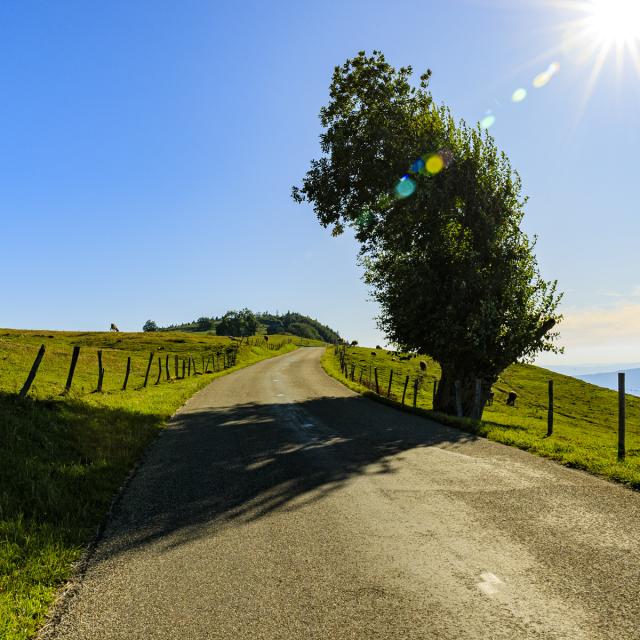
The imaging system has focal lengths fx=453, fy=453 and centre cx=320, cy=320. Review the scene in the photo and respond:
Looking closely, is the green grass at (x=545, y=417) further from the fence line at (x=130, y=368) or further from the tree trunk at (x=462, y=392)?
the fence line at (x=130, y=368)

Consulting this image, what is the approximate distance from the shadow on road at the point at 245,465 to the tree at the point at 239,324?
494 ft

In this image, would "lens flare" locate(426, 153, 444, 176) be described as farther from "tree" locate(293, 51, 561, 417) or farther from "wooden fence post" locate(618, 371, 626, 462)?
"wooden fence post" locate(618, 371, 626, 462)

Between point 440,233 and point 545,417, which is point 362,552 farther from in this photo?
point 545,417

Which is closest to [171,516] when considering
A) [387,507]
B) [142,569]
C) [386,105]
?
[142,569]

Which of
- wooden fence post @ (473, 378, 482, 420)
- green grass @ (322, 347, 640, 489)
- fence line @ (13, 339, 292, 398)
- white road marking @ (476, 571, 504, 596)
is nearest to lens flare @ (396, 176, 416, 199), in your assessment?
wooden fence post @ (473, 378, 482, 420)

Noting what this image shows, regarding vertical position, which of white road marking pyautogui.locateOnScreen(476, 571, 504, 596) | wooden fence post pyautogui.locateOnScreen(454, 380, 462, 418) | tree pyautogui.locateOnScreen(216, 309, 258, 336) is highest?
tree pyautogui.locateOnScreen(216, 309, 258, 336)

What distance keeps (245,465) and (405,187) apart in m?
17.1

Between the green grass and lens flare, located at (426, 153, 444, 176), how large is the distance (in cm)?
1115

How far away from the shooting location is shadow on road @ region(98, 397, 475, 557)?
6.35m

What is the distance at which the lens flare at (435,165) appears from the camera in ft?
71.0

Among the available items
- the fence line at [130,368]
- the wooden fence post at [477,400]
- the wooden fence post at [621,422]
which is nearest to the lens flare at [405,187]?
the wooden fence post at [477,400]

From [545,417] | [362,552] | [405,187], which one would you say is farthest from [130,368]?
[362,552]

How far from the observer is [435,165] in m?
21.7

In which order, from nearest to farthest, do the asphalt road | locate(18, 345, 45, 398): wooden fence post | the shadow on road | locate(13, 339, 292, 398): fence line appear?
the asphalt road → the shadow on road → locate(18, 345, 45, 398): wooden fence post → locate(13, 339, 292, 398): fence line
